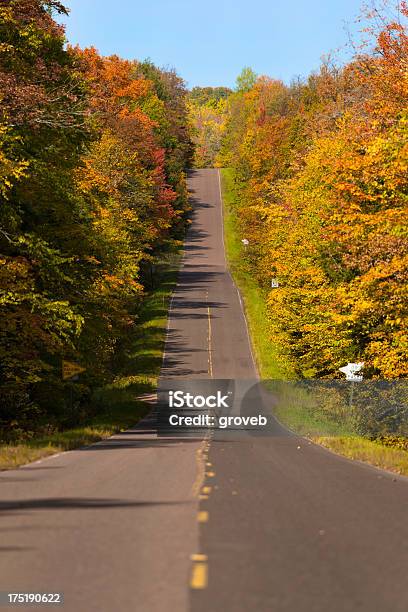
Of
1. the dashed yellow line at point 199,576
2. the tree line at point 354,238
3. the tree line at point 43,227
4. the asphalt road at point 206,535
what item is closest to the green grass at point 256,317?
the tree line at point 354,238

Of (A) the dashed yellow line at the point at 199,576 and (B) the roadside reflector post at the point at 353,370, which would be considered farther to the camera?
(B) the roadside reflector post at the point at 353,370

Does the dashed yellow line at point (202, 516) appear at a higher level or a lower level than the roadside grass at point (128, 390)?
higher

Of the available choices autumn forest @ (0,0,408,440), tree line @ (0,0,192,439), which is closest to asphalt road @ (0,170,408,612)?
tree line @ (0,0,192,439)

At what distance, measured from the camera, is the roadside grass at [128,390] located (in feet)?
58.4

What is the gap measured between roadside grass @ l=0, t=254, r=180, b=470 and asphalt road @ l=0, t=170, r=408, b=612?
9.83 feet

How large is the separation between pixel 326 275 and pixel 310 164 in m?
8.17

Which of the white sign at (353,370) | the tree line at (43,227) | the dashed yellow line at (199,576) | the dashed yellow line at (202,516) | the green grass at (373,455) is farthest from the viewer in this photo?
the white sign at (353,370)

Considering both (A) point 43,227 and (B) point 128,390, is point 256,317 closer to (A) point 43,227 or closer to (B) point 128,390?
(B) point 128,390

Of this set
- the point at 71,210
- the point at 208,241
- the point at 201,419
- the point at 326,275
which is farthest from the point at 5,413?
the point at 208,241

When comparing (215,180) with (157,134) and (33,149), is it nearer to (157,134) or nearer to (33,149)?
(157,134)

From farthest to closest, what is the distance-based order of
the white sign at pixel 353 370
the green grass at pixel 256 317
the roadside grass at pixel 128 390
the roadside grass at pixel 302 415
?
the green grass at pixel 256 317 < the white sign at pixel 353 370 < the roadside grass at pixel 128 390 < the roadside grass at pixel 302 415

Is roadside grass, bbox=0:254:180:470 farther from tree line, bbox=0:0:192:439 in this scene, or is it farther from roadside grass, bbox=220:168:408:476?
roadside grass, bbox=220:168:408:476

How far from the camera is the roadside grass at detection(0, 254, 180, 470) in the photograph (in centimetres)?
1780

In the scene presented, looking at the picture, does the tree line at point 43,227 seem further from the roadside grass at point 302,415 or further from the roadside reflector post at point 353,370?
the roadside reflector post at point 353,370
